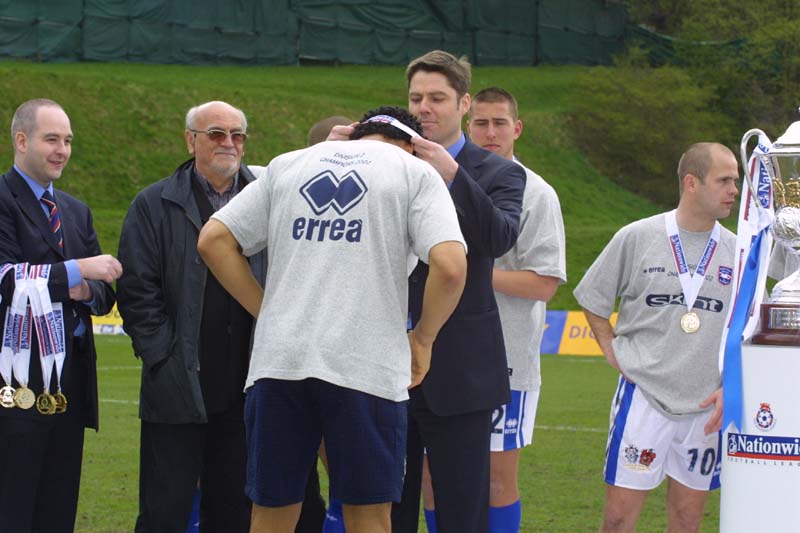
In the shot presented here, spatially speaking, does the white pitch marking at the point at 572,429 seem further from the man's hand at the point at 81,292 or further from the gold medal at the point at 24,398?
the gold medal at the point at 24,398

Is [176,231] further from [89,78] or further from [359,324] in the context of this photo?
[89,78]

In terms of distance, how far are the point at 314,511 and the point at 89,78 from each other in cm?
3510

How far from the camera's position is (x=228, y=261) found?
17.5 ft

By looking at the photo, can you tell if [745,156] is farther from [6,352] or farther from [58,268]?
[6,352]

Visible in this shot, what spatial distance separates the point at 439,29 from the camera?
56000mm

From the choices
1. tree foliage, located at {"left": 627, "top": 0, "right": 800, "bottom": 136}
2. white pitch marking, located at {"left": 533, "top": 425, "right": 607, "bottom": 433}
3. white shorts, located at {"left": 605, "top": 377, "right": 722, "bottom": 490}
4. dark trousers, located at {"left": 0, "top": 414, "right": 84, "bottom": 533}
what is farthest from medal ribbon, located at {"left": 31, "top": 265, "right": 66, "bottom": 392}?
tree foliage, located at {"left": 627, "top": 0, "right": 800, "bottom": 136}

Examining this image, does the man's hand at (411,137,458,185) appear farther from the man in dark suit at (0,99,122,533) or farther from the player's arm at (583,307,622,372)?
the player's arm at (583,307,622,372)

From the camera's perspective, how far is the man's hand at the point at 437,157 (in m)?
5.55

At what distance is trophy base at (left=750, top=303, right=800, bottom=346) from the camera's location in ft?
17.4

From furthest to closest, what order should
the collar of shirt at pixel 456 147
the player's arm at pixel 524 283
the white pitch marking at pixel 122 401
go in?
the white pitch marking at pixel 122 401
the player's arm at pixel 524 283
the collar of shirt at pixel 456 147

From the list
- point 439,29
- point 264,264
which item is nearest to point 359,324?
point 264,264

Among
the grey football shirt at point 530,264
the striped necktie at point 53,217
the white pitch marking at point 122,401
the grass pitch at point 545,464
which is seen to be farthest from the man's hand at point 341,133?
the white pitch marking at point 122,401

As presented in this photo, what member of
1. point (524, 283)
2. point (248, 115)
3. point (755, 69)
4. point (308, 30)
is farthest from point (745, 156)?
point (755, 69)

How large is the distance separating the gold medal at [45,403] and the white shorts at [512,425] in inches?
89.4
